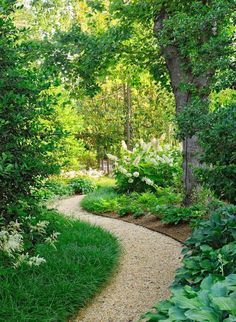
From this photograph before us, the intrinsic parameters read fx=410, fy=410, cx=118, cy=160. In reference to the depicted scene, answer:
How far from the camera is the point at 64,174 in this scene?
1395 centimetres

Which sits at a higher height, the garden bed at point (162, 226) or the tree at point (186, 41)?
the tree at point (186, 41)

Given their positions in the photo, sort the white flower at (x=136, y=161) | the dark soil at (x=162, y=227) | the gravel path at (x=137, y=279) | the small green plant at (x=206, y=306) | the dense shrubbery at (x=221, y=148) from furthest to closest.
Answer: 1. the white flower at (x=136, y=161)
2. the dark soil at (x=162, y=227)
3. the gravel path at (x=137, y=279)
4. the dense shrubbery at (x=221, y=148)
5. the small green plant at (x=206, y=306)

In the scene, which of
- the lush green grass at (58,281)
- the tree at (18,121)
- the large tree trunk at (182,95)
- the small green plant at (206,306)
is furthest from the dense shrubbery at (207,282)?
the large tree trunk at (182,95)

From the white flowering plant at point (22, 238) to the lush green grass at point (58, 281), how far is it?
138mm

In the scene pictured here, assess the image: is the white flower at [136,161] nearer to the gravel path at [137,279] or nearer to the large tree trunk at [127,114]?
the gravel path at [137,279]

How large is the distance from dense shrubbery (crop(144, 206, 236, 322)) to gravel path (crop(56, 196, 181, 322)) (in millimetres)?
Result: 431

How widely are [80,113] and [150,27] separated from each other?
26.9 feet

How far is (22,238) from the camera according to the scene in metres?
4.15

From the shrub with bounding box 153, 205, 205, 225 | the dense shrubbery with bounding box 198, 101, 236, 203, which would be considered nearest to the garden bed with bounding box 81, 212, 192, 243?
the shrub with bounding box 153, 205, 205, 225

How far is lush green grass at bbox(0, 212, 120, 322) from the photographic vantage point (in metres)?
3.33

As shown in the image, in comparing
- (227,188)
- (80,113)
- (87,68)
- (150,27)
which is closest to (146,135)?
(80,113)

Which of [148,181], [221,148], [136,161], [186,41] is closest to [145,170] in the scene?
[136,161]

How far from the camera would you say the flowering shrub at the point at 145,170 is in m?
9.91

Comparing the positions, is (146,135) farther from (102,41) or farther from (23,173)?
(23,173)
